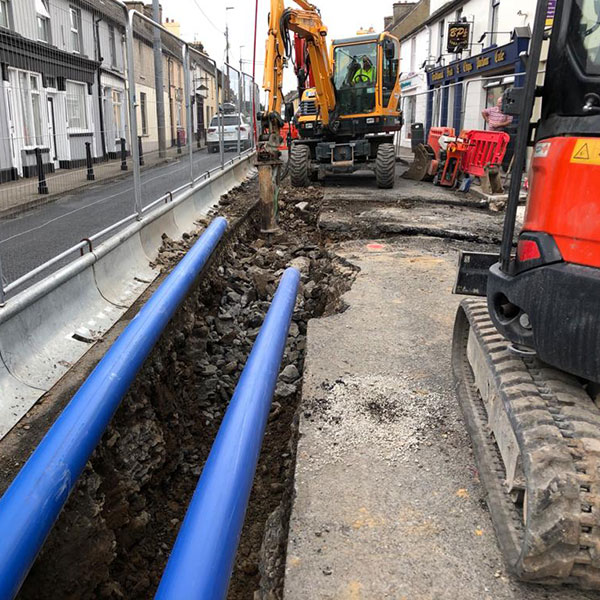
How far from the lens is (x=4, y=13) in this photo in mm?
5035

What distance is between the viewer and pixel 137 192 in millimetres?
6633

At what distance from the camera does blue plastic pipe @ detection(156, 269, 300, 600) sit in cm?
178

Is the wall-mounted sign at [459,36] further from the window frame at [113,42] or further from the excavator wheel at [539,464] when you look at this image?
the excavator wheel at [539,464]

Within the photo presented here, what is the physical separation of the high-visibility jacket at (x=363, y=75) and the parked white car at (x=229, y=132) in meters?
3.23

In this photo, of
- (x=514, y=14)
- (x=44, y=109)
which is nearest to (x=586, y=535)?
(x=44, y=109)

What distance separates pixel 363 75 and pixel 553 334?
1270 centimetres

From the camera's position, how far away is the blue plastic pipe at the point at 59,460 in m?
2.00

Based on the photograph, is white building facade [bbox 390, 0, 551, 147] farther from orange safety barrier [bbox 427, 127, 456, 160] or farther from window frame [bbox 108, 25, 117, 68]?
window frame [bbox 108, 25, 117, 68]

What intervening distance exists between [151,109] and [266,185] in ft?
7.92

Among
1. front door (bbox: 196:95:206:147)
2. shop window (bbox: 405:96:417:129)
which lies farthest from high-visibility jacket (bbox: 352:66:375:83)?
shop window (bbox: 405:96:417:129)

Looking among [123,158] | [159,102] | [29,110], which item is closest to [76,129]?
[29,110]

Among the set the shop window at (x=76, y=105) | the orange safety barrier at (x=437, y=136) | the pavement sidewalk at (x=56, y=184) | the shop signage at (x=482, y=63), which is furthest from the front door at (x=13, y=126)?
the shop signage at (x=482, y=63)

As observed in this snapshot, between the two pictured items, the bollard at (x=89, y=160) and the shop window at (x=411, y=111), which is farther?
the shop window at (x=411, y=111)

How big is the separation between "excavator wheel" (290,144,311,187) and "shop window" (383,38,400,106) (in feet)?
7.52
